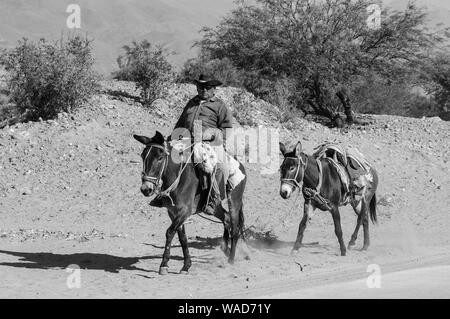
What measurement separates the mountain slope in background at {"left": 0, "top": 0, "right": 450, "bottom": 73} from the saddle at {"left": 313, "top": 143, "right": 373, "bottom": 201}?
255 feet

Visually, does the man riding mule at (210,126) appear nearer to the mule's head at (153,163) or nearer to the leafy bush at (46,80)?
the mule's head at (153,163)

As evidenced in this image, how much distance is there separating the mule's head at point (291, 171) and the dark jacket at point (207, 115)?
3.88ft

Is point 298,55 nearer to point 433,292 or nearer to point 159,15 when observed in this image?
point 433,292

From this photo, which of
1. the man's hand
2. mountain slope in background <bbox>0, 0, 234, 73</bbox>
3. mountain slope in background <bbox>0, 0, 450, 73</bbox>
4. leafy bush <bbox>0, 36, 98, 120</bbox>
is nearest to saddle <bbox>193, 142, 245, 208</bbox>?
the man's hand

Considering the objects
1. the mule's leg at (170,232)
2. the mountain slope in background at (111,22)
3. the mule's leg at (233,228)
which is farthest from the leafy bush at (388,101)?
the mountain slope in background at (111,22)

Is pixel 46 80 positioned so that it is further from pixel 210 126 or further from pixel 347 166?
pixel 210 126

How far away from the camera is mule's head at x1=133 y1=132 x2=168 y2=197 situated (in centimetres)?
1020

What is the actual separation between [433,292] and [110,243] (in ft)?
20.6

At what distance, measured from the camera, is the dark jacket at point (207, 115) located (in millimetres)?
11367

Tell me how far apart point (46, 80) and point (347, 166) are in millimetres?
9200

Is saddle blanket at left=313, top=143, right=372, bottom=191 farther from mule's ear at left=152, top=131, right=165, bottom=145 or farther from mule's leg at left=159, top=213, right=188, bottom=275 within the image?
mule's ear at left=152, top=131, right=165, bottom=145

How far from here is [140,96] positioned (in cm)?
2141
